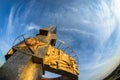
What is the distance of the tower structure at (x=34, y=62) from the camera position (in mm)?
6836

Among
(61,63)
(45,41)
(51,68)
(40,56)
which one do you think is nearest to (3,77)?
(40,56)

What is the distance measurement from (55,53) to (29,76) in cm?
241

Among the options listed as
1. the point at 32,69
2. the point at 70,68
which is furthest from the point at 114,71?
the point at 32,69

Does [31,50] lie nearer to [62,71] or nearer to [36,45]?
[36,45]

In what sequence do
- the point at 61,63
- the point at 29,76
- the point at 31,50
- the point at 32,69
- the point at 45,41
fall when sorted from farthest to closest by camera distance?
the point at 45,41 < the point at 61,63 < the point at 31,50 < the point at 32,69 < the point at 29,76

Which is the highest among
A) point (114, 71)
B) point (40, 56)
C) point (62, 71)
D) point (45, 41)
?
point (45, 41)

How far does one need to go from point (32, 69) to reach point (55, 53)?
1931 mm

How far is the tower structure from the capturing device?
684cm

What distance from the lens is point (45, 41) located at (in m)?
9.65

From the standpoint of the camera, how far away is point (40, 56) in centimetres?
787

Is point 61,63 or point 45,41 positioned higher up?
point 45,41

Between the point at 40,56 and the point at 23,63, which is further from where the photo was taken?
the point at 40,56

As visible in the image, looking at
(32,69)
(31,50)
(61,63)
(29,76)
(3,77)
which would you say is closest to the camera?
(3,77)

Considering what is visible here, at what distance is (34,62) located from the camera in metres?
7.95
